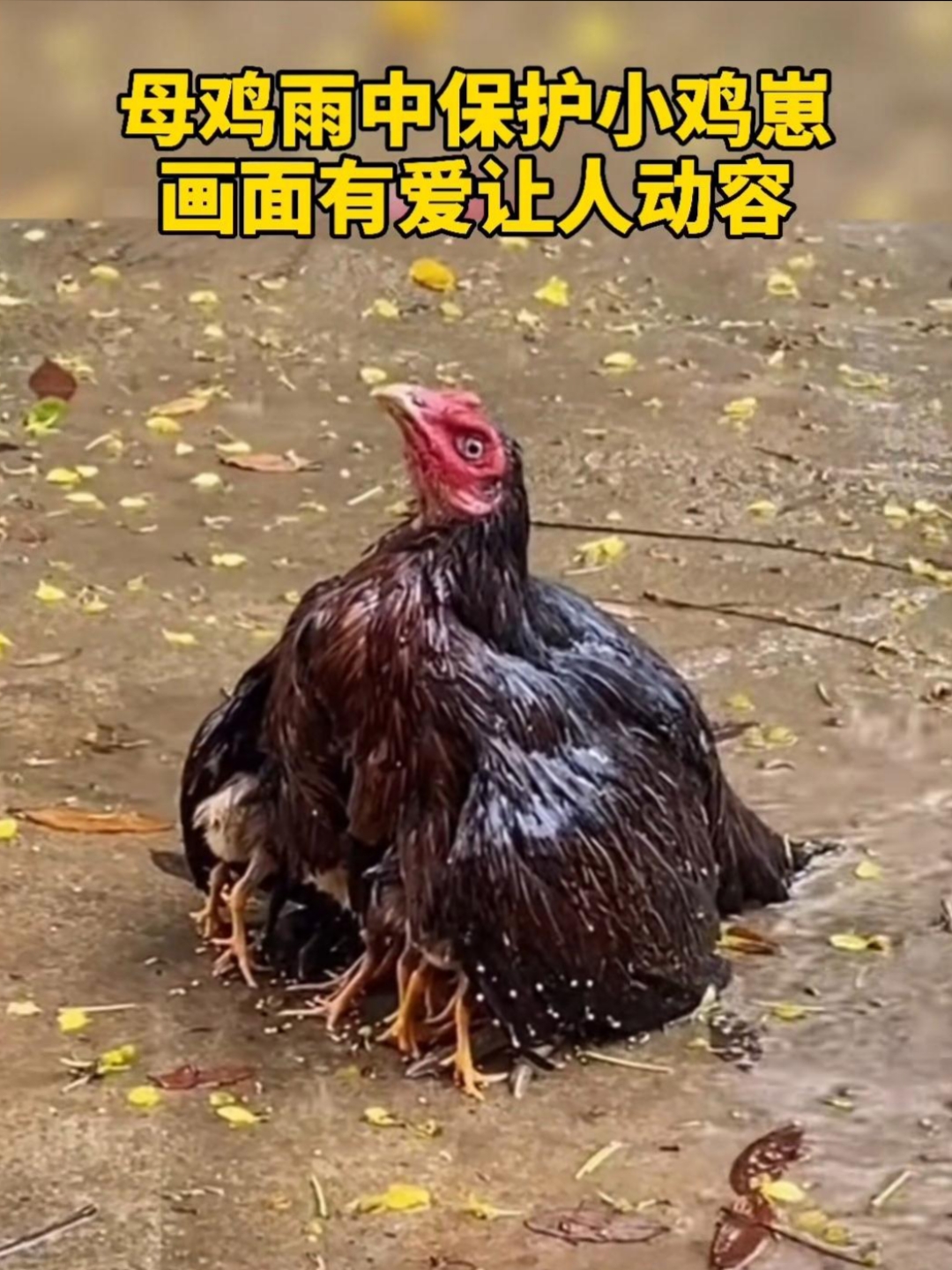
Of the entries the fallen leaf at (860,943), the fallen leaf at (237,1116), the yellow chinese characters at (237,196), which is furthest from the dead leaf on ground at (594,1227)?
the yellow chinese characters at (237,196)

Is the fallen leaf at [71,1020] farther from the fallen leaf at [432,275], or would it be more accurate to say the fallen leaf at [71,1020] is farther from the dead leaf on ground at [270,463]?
the fallen leaf at [432,275]

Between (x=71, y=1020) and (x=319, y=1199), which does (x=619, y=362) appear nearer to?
(x=71, y=1020)

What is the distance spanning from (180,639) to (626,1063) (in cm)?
155

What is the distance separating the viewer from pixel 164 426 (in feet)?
17.7

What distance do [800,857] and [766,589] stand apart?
44.5 inches

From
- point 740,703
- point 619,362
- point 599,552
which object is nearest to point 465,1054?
point 740,703

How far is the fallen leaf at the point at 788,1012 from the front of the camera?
312 centimetres

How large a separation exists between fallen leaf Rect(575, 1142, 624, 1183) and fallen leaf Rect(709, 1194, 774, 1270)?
0.53ft

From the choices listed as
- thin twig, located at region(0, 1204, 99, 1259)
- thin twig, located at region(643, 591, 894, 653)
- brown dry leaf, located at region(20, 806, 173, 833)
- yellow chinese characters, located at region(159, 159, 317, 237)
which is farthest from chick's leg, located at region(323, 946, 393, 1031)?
thin twig, located at region(643, 591, 894, 653)

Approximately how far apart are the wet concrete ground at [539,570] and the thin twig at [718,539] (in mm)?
26

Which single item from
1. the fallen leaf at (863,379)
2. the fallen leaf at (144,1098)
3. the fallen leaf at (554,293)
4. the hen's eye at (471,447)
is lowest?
the fallen leaf at (144,1098)

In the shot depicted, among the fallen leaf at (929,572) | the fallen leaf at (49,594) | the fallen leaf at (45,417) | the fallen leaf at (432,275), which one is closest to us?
the fallen leaf at (49,594)

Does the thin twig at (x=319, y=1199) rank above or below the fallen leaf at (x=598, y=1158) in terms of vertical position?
below

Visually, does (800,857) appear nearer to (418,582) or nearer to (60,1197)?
(418,582)
